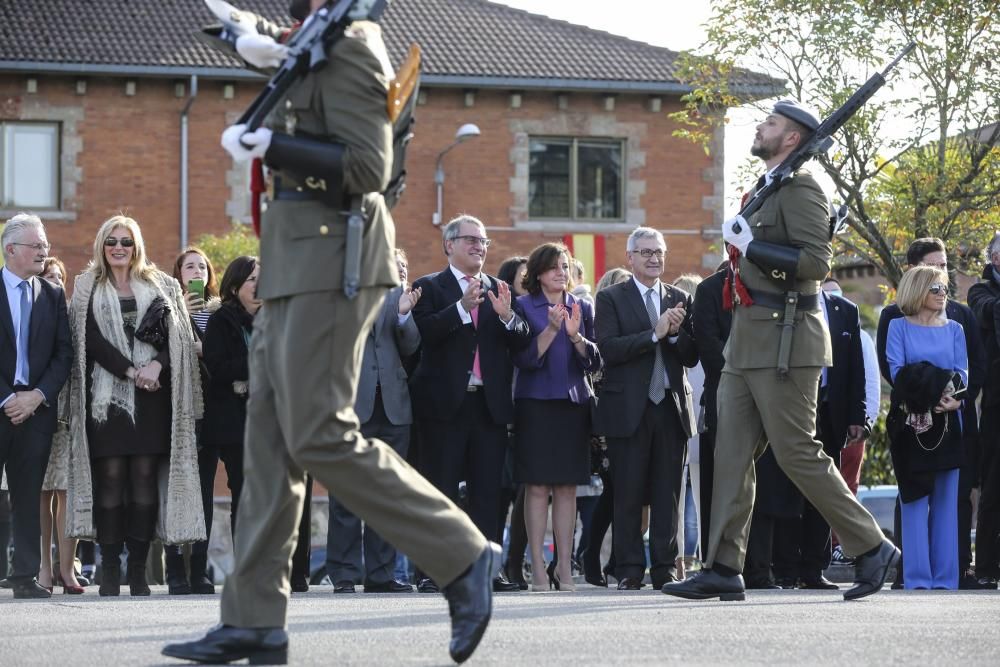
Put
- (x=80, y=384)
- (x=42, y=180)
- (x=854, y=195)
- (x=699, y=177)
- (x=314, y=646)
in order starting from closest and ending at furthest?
(x=314, y=646) → (x=80, y=384) → (x=854, y=195) → (x=42, y=180) → (x=699, y=177)

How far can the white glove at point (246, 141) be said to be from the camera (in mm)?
5594

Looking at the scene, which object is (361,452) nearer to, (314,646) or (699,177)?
(314,646)

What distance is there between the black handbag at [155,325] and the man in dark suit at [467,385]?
5.26 feet

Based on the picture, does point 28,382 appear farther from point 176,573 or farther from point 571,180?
point 571,180

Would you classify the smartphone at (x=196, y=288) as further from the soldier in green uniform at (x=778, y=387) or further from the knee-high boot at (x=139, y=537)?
the soldier in green uniform at (x=778, y=387)

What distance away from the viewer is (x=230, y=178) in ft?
113

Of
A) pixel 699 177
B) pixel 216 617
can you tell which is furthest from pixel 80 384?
pixel 699 177

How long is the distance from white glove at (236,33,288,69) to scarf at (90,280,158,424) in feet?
16.9

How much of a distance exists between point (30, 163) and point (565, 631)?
29502 millimetres

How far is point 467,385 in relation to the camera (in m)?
11.2

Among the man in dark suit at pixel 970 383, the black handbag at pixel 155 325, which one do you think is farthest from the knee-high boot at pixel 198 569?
the man in dark suit at pixel 970 383

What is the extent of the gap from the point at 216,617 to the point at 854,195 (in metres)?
15.6

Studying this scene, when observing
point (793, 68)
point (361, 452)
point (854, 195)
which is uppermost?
point (793, 68)

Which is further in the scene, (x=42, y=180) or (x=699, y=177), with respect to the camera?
(x=699, y=177)
